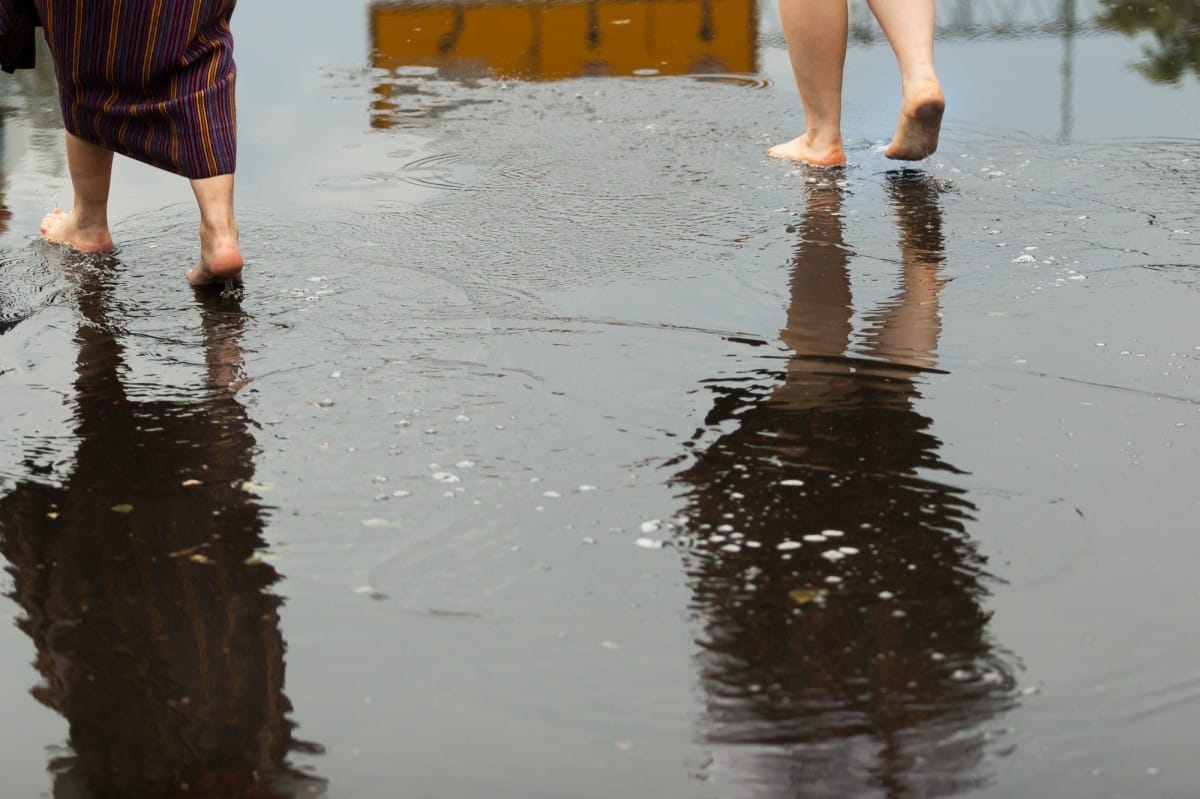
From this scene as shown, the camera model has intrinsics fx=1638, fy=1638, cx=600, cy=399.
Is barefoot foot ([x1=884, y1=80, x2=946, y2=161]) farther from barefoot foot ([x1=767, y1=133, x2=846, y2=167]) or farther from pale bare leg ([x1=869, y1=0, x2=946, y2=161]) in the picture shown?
barefoot foot ([x1=767, y1=133, x2=846, y2=167])

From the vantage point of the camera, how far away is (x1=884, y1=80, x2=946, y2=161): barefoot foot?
4.03 m

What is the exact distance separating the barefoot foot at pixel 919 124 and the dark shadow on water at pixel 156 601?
75.2 inches

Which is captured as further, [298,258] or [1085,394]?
[298,258]

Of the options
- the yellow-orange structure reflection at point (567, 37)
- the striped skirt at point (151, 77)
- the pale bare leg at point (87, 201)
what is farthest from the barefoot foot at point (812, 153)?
the pale bare leg at point (87, 201)

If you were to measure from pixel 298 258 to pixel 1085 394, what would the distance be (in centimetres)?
180

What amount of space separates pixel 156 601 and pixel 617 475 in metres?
0.72

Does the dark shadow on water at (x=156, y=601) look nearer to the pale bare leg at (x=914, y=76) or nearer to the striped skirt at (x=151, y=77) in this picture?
the striped skirt at (x=151, y=77)

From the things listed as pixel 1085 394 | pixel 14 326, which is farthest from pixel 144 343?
pixel 1085 394

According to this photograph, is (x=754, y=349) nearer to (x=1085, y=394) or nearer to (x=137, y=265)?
(x=1085, y=394)

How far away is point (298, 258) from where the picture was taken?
372cm

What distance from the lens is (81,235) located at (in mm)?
3801

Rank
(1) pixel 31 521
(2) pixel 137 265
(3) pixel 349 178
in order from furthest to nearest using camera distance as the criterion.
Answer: (3) pixel 349 178 → (2) pixel 137 265 → (1) pixel 31 521

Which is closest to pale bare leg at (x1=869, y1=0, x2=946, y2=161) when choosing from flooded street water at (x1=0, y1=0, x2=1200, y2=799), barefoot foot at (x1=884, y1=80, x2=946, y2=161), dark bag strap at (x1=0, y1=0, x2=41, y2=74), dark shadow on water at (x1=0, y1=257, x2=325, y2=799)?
barefoot foot at (x1=884, y1=80, x2=946, y2=161)

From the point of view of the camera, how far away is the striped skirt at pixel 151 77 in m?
3.54
